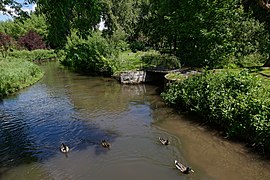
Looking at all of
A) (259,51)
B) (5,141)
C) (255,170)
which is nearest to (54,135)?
(5,141)

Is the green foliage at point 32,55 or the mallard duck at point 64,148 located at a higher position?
the green foliage at point 32,55

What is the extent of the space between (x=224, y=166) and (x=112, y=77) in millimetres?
18581

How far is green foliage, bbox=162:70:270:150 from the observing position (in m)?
9.50

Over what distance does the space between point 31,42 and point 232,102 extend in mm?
50200

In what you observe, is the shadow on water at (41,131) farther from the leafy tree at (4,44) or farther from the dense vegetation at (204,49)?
the leafy tree at (4,44)

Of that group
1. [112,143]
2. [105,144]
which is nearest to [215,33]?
[112,143]

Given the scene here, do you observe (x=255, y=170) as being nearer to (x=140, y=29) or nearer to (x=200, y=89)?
(x=200, y=89)

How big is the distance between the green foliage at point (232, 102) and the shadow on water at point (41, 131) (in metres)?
4.25

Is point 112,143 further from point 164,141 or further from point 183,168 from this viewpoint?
point 183,168

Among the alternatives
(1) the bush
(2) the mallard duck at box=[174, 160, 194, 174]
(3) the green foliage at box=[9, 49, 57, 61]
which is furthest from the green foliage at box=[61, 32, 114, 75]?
(1) the bush

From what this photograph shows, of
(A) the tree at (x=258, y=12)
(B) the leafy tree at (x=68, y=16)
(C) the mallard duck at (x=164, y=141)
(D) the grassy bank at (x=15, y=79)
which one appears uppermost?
(A) the tree at (x=258, y=12)

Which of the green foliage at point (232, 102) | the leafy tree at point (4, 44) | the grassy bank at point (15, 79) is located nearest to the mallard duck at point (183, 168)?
the green foliage at point (232, 102)

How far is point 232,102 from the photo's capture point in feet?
36.1

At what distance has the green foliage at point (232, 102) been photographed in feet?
31.2
